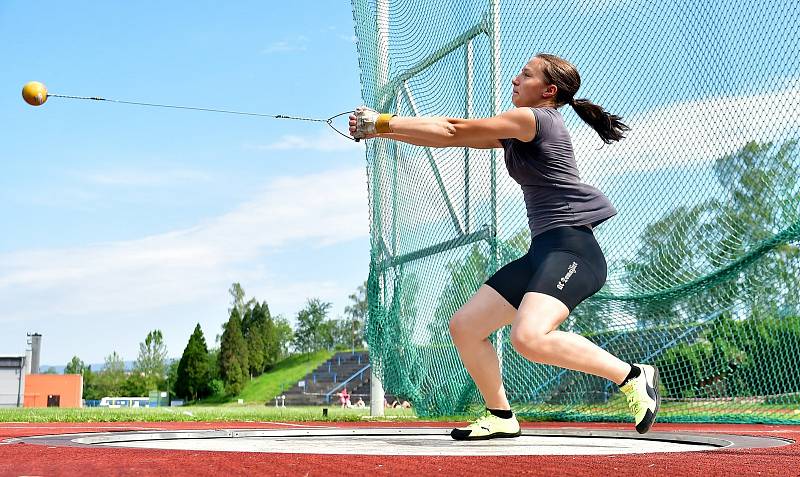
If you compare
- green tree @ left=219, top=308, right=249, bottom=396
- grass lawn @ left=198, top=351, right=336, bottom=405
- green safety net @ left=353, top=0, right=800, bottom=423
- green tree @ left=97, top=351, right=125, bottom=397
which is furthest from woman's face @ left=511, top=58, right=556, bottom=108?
green tree @ left=97, top=351, right=125, bottom=397

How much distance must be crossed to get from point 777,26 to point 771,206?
1.27 metres

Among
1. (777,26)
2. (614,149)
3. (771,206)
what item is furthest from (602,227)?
(777,26)

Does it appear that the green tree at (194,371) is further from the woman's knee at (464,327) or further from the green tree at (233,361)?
the woman's knee at (464,327)

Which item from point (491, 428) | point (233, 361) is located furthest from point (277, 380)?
point (491, 428)

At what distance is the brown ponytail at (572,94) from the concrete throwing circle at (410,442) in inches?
56.5

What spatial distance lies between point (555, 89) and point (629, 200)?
11.8 ft

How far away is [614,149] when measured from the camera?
7.61 m

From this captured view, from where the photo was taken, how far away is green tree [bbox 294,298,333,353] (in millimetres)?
80438

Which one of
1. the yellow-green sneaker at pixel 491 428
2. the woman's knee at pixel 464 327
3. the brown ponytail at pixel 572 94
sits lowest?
the yellow-green sneaker at pixel 491 428

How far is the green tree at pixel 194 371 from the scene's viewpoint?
5328cm

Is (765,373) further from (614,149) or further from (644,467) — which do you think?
(644,467)

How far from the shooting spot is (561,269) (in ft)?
12.3

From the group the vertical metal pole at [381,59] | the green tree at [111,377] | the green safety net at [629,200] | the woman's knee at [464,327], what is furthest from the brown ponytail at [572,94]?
the green tree at [111,377]

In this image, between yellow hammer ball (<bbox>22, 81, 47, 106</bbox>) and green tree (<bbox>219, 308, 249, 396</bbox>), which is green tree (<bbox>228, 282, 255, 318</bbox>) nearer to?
green tree (<bbox>219, 308, 249, 396</bbox>)
